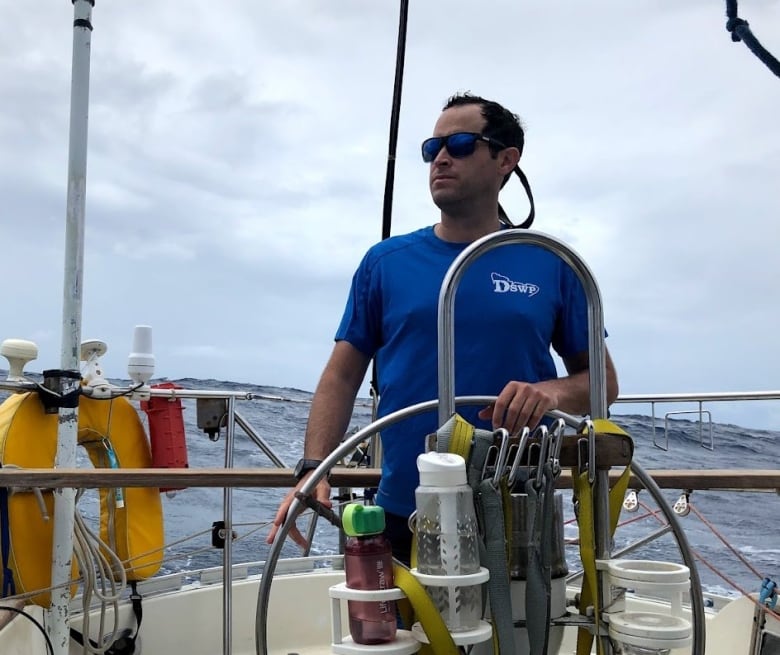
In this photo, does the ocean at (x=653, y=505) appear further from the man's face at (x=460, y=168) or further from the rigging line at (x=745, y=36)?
the rigging line at (x=745, y=36)

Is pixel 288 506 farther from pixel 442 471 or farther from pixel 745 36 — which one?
pixel 745 36

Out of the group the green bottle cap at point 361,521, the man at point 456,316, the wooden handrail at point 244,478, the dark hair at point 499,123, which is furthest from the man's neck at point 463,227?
the green bottle cap at point 361,521

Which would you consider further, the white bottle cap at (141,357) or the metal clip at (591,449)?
the white bottle cap at (141,357)

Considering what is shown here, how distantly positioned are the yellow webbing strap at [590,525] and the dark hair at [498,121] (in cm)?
83

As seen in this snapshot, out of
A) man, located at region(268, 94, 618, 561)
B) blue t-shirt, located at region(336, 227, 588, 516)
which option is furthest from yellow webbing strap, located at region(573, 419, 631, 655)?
blue t-shirt, located at region(336, 227, 588, 516)

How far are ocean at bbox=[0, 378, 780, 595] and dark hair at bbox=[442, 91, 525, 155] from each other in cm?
206

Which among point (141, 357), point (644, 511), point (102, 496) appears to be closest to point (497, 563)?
point (141, 357)

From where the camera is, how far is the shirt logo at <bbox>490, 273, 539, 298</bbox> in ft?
4.33

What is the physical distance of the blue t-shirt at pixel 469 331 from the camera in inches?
51.4

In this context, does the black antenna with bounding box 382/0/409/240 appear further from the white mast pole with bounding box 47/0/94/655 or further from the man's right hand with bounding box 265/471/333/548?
the man's right hand with bounding box 265/471/333/548

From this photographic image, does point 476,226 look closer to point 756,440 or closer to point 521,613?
point 521,613

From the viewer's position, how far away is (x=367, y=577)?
692 millimetres

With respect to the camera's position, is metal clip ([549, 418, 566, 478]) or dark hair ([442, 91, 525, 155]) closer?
metal clip ([549, 418, 566, 478])

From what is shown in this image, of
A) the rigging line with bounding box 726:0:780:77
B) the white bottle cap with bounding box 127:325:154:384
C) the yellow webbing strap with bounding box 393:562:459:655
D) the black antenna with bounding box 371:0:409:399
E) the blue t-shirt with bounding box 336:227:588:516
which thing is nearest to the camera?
the yellow webbing strap with bounding box 393:562:459:655
